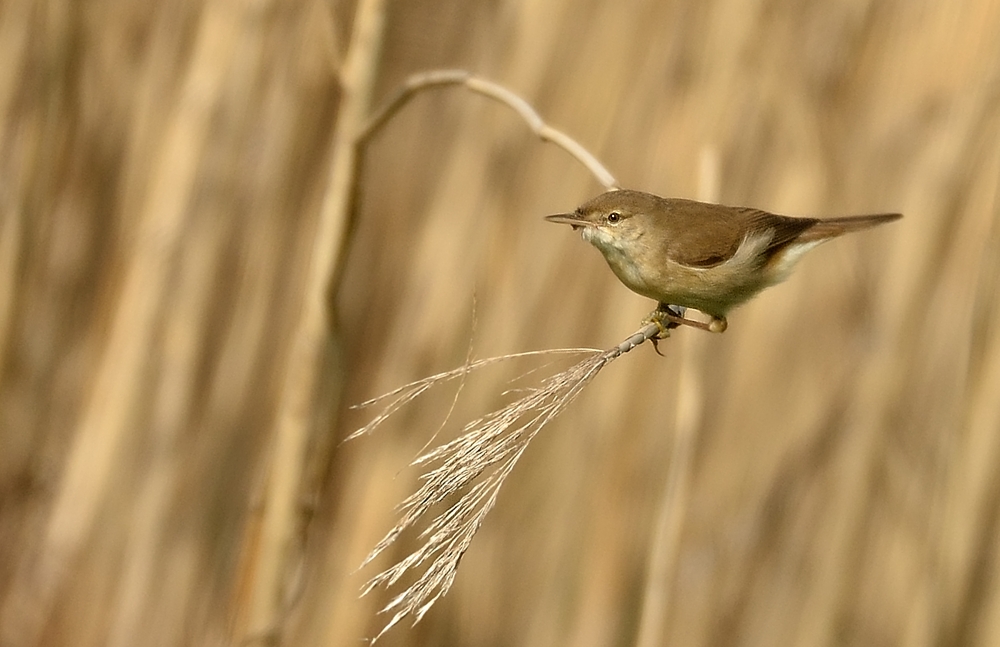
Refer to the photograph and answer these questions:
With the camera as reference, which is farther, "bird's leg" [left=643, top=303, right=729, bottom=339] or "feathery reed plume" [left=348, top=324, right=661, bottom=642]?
"bird's leg" [left=643, top=303, right=729, bottom=339]

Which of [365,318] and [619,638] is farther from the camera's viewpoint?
[365,318]

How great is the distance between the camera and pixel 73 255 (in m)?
1.94

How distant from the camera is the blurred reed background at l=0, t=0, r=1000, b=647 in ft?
4.80

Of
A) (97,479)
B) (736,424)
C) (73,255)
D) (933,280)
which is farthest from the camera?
(73,255)

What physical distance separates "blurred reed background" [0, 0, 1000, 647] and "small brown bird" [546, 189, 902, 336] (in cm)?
15

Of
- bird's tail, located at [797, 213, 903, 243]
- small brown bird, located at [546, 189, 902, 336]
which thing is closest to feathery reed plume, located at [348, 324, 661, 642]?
small brown bird, located at [546, 189, 902, 336]

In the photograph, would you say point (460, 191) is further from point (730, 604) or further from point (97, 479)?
point (730, 604)

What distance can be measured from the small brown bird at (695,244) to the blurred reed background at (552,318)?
0.48 feet

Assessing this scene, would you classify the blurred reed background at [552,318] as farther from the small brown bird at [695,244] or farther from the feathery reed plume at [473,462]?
the feathery reed plume at [473,462]

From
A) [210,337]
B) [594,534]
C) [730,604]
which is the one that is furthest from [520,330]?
[730,604]

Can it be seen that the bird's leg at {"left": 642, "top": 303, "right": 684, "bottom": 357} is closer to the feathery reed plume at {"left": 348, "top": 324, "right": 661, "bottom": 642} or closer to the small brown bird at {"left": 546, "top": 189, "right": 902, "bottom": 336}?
the small brown bird at {"left": 546, "top": 189, "right": 902, "bottom": 336}

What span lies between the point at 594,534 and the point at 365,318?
71cm

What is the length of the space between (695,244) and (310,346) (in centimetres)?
61

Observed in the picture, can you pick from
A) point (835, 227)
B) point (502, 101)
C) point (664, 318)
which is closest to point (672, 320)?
point (664, 318)
